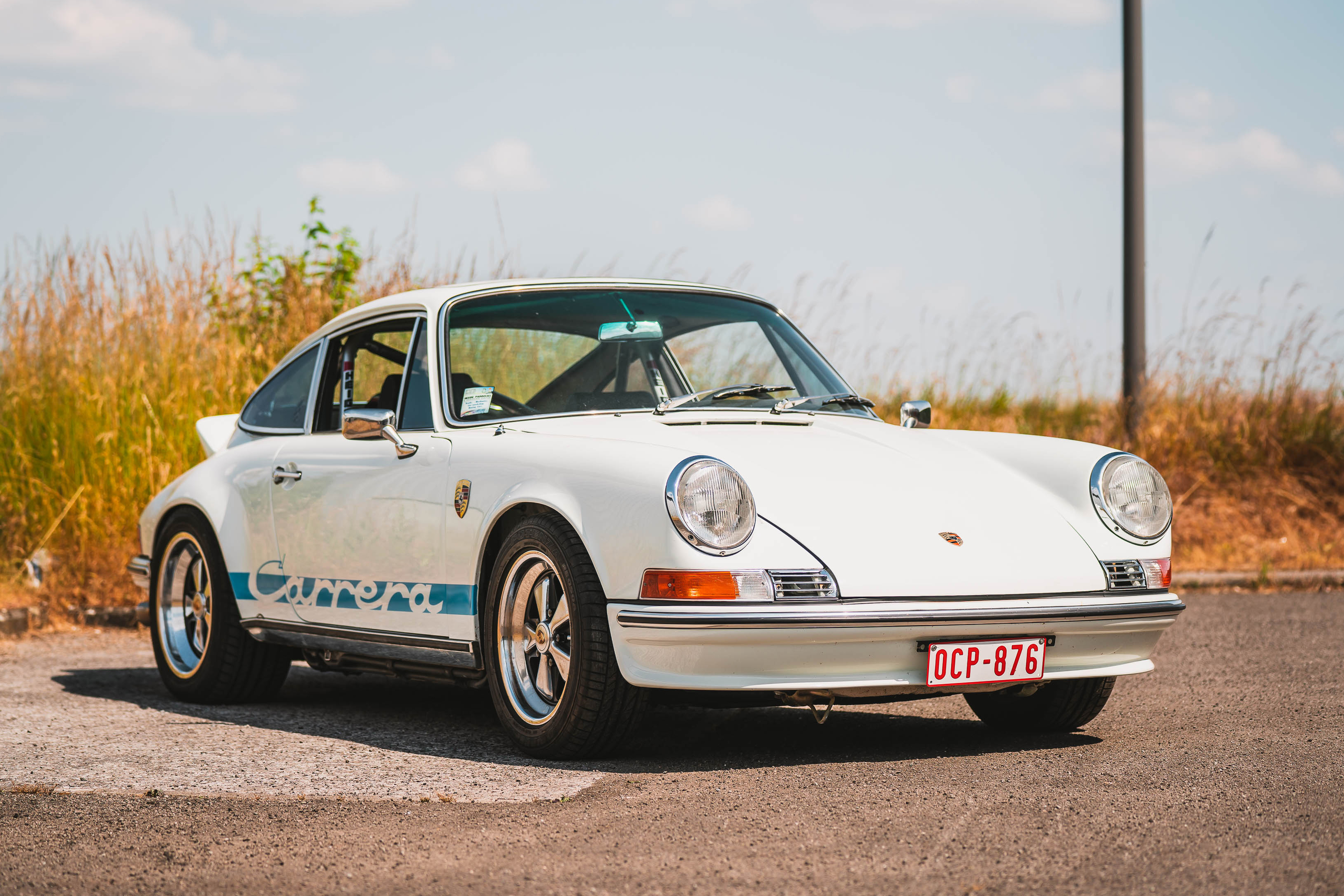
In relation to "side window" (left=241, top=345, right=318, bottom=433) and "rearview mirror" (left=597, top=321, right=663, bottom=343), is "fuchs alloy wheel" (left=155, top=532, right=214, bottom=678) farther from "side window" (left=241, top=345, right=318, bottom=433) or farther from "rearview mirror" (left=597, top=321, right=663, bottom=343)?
"rearview mirror" (left=597, top=321, right=663, bottom=343)

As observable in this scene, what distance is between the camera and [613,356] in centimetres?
554

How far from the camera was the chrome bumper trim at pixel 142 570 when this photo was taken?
6656 mm

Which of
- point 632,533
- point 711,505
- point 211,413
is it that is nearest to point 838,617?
point 711,505

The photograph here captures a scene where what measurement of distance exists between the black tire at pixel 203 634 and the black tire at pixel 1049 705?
2.88 meters

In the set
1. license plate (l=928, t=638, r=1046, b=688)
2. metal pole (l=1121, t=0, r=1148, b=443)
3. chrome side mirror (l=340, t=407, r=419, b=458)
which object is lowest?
license plate (l=928, t=638, r=1046, b=688)

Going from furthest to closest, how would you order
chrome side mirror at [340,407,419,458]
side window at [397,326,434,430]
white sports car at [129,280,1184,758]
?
1. side window at [397,326,434,430]
2. chrome side mirror at [340,407,419,458]
3. white sports car at [129,280,1184,758]

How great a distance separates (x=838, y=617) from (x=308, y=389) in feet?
10.2

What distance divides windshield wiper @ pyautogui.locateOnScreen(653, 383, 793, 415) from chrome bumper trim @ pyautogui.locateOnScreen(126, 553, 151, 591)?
280 cm

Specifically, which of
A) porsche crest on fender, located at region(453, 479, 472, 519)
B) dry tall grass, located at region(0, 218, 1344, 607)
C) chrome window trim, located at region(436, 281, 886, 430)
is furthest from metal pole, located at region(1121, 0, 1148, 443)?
porsche crest on fender, located at region(453, 479, 472, 519)

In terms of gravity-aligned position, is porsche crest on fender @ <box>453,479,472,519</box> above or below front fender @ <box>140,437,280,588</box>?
above

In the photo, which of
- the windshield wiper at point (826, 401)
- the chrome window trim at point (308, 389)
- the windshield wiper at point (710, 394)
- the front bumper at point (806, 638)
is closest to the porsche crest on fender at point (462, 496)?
the windshield wiper at point (710, 394)

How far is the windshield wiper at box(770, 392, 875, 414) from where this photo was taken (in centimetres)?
527

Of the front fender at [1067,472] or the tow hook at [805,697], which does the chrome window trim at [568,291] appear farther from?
the tow hook at [805,697]

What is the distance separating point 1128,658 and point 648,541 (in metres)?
1.64
